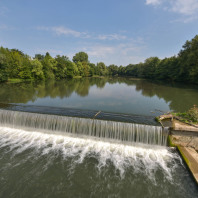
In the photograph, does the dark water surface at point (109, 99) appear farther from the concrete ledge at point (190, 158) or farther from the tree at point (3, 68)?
the tree at point (3, 68)

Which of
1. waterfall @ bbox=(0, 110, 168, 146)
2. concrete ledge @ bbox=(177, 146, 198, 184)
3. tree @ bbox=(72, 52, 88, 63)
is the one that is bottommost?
concrete ledge @ bbox=(177, 146, 198, 184)

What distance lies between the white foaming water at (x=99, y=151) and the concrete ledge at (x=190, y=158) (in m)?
0.46

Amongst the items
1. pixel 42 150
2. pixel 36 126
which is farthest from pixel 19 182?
pixel 36 126

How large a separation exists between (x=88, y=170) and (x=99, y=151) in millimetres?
1623

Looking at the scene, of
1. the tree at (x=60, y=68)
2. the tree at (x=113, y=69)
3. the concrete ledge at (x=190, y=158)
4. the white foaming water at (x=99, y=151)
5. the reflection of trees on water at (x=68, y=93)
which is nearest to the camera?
the concrete ledge at (x=190, y=158)

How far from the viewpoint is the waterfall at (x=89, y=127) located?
8.23 m

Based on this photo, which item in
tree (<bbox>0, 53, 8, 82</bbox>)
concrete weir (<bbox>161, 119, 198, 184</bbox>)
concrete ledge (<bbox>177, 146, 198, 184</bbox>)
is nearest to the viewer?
concrete ledge (<bbox>177, 146, 198, 184</bbox>)

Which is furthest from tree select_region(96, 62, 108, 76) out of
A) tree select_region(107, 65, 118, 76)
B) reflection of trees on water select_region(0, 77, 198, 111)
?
reflection of trees on water select_region(0, 77, 198, 111)

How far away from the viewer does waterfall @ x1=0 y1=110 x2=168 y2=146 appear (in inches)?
324

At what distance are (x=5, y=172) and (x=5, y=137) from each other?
3928mm

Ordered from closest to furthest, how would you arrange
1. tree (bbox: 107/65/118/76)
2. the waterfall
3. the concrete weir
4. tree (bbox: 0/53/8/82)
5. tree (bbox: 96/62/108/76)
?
the concrete weir → the waterfall → tree (bbox: 0/53/8/82) → tree (bbox: 96/62/108/76) → tree (bbox: 107/65/118/76)

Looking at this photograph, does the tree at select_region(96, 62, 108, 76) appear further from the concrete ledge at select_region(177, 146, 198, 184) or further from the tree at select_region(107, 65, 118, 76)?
the concrete ledge at select_region(177, 146, 198, 184)

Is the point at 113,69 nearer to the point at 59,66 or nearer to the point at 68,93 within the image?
the point at 59,66

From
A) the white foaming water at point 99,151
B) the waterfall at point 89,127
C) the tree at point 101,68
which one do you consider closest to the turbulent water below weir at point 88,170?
the white foaming water at point 99,151
